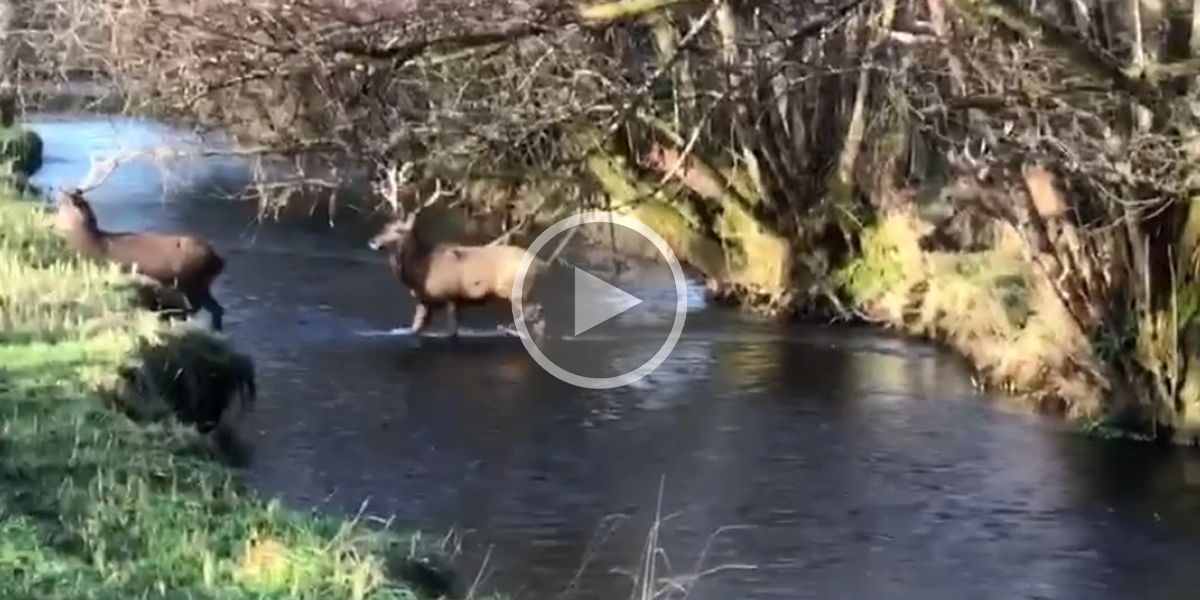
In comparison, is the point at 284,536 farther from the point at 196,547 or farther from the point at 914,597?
the point at 914,597

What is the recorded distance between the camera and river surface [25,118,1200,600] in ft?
31.9

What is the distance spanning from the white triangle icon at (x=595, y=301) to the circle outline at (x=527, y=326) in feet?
1.54

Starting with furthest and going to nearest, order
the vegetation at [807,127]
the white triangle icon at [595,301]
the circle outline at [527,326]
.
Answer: the white triangle icon at [595,301] → the circle outline at [527,326] → the vegetation at [807,127]

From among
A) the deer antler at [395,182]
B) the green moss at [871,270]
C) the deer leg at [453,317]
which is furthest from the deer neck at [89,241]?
the green moss at [871,270]

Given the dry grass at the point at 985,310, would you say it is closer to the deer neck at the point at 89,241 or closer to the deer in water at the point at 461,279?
the deer in water at the point at 461,279

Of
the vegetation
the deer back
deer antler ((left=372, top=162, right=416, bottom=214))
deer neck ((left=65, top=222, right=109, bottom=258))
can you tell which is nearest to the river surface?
→ the deer back

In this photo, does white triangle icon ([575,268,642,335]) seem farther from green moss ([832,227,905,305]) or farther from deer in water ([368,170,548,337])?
green moss ([832,227,905,305])

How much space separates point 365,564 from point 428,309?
10.0 metres

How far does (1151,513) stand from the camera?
11.1m

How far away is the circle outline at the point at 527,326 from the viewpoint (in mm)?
14625

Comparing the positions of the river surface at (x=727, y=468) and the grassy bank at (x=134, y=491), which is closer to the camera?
the grassy bank at (x=134, y=491)

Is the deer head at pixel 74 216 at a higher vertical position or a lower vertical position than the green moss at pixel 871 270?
higher

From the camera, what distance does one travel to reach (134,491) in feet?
24.0

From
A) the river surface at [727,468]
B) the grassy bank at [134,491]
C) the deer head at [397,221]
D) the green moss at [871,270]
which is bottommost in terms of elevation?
the river surface at [727,468]
